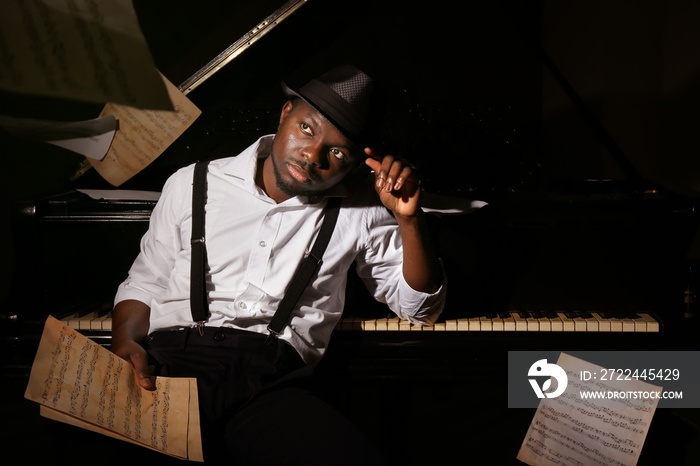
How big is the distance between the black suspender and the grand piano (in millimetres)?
310

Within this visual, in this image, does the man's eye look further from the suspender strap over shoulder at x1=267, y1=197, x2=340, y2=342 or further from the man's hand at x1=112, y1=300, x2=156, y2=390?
the man's hand at x1=112, y1=300, x2=156, y2=390

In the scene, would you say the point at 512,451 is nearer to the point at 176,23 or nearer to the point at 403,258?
the point at 403,258

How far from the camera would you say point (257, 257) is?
1.66m

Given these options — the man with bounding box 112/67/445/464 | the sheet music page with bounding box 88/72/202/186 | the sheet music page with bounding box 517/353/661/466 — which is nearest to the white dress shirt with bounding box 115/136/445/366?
the man with bounding box 112/67/445/464

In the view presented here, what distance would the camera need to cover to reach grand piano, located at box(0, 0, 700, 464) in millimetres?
1822

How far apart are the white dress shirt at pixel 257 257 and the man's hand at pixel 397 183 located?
16cm

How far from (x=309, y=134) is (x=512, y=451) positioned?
191cm

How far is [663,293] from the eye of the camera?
185 cm

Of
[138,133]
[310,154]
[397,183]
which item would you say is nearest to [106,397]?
[310,154]

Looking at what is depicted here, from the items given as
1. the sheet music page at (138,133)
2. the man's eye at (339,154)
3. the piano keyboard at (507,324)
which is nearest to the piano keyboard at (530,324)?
the piano keyboard at (507,324)

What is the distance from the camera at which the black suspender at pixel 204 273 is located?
1.61m

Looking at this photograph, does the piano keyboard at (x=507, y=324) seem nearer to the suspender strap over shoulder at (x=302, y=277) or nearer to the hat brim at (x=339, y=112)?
the suspender strap over shoulder at (x=302, y=277)

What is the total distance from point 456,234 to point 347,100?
2.12 feet

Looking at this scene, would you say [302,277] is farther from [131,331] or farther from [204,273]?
[131,331]
